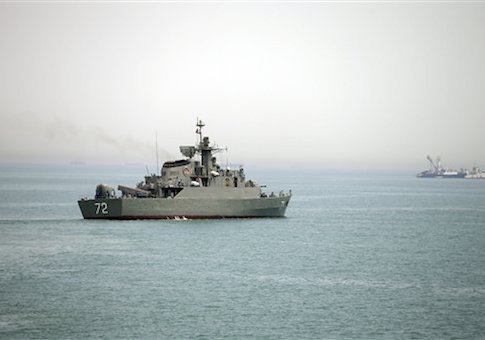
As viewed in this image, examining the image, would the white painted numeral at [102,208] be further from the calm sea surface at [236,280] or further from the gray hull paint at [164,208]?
the calm sea surface at [236,280]

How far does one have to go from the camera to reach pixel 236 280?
3922 centimetres

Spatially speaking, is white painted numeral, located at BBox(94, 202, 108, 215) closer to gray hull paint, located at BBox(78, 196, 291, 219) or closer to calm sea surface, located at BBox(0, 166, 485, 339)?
gray hull paint, located at BBox(78, 196, 291, 219)

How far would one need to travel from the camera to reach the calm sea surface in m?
29.8

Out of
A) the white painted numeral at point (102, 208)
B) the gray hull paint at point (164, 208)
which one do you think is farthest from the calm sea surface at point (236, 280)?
the gray hull paint at point (164, 208)

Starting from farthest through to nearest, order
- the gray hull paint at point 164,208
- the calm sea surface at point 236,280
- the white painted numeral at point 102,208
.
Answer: the white painted numeral at point 102,208 < the gray hull paint at point 164,208 < the calm sea surface at point 236,280

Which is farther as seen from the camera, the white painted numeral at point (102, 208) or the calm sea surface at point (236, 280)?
the white painted numeral at point (102, 208)

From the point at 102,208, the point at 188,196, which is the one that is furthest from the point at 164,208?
the point at 102,208

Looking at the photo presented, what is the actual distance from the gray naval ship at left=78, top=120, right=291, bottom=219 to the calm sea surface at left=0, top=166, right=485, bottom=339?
171cm

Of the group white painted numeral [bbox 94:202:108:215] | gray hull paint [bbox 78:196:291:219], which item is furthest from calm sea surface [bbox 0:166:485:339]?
gray hull paint [bbox 78:196:291:219]

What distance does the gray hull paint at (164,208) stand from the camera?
202 feet

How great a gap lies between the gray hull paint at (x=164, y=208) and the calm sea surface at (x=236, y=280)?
4.13 ft

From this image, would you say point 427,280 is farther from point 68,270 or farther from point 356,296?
point 68,270

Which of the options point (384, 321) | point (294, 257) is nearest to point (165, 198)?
point (294, 257)

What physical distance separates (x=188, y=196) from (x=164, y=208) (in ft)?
7.83
